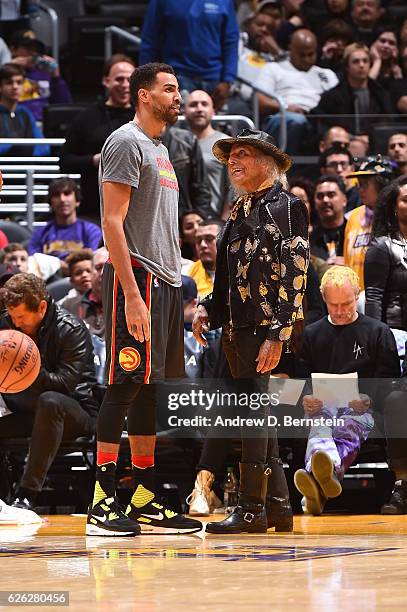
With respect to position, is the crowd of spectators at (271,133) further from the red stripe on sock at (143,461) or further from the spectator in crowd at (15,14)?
the red stripe on sock at (143,461)

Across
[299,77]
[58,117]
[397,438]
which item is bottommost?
[397,438]

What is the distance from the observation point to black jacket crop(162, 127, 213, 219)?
9703mm

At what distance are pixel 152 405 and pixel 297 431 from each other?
2200 millimetres

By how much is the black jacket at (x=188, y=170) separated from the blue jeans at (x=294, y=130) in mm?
976

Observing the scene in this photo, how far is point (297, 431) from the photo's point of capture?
7340 millimetres

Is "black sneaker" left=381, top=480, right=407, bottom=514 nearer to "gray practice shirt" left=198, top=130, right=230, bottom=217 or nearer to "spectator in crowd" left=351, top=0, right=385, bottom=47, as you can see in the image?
"gray practice shirt" left=198, top=130, right=230, bottom=217

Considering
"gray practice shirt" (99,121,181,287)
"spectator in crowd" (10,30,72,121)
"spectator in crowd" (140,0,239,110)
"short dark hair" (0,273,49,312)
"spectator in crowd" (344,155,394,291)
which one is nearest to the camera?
"gray practice shirt" (99,121,181,287)

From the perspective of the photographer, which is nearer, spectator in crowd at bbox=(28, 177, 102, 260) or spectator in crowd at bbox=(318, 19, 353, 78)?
spectator in crowd at bbox=(28, 177, 102, 260)

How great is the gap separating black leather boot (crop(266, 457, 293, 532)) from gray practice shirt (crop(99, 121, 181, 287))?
3.08ft

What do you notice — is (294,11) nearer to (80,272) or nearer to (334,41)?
(334,41)

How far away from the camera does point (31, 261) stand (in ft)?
30.8

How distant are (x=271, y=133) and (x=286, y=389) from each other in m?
3.87

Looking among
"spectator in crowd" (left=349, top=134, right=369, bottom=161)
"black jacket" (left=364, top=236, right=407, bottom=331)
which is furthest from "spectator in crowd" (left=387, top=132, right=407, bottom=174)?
"black jacket" (left=364, top=236, right=407, bottom=331)

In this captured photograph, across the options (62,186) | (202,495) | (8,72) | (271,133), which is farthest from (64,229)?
(202,495)
